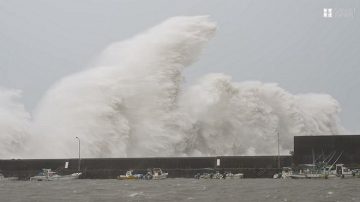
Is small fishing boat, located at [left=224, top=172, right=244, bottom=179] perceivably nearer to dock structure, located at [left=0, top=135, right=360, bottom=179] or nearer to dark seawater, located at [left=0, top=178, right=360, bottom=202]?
dock structure, located at [left=0, top=135, right=360, bottom=179]

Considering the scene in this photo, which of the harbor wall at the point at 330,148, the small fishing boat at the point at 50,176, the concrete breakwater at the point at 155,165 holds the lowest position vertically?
the small fishing boat at the point at 50,176

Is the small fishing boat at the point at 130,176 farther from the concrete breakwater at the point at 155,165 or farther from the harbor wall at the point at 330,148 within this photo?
the harbor wall at the point at 330,148

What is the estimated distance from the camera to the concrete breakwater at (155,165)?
167 ft

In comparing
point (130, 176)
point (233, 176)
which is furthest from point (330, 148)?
point (130, 176)

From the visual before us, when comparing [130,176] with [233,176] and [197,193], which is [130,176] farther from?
[197,193]

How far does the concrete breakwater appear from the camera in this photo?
167ft

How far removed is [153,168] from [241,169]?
6582mm

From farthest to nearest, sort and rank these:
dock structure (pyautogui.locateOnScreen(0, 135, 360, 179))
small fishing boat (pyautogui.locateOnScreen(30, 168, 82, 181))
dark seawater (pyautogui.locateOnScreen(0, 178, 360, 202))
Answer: small fishing boat (pyautogui.locateOnScreen(30, 168, 82, 181)) < dock structure (pyautogui.locateOnScreen(0, 135, 360, 179)) < dark seawater (pyautogui.locateOnScreen(0, 178, 360, 202))

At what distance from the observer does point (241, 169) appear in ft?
166

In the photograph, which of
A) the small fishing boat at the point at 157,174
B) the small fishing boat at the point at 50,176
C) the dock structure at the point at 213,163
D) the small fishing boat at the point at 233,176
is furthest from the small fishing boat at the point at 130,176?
the small fishing boat at the point at 233,176

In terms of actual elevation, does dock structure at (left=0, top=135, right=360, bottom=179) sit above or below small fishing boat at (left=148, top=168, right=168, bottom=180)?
above

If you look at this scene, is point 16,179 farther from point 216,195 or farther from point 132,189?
point 216,195

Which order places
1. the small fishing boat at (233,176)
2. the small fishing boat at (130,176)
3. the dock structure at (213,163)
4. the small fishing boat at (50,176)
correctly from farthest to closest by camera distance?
the small fishing boat at (50,176)
the small fishing boat at (130,176)
the small fishing boat at (233,176)
the dock structure at (213,163)

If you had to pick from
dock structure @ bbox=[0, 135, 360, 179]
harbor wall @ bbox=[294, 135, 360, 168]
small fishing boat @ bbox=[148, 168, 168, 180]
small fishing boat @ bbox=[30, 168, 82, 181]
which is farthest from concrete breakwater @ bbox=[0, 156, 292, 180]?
harbor wall @ bbox=[294, 135, 360, 168]
